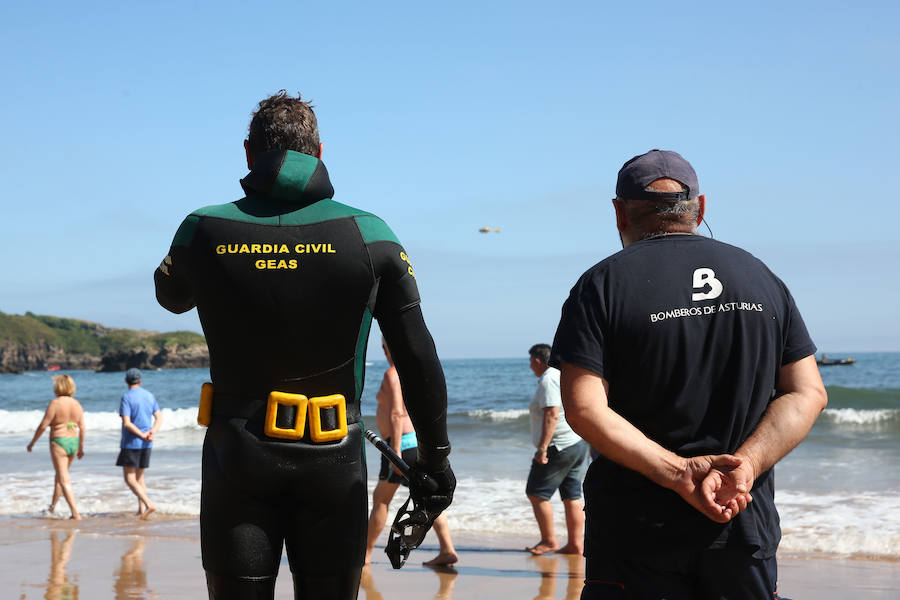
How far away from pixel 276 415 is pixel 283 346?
0.20m

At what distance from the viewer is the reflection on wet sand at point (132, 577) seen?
21.7 feet

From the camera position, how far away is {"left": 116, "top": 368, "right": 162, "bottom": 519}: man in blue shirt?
10578mm

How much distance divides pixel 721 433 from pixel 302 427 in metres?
1.18

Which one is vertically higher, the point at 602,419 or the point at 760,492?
the point at 602,419

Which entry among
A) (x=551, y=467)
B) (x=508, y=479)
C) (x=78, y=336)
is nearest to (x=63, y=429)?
(x=508, y=479)

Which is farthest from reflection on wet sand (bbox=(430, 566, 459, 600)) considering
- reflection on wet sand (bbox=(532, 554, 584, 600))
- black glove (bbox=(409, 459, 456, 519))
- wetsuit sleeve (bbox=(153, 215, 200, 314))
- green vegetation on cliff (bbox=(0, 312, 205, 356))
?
green vegetation on cliff (bbox=(0, 312, 205, 356))

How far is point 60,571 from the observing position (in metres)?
7.39

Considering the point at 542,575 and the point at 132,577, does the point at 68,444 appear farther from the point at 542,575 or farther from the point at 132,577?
the point at 542,575

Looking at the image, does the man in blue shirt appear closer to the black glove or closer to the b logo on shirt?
the black glove

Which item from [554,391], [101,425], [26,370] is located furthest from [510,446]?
[26,370]

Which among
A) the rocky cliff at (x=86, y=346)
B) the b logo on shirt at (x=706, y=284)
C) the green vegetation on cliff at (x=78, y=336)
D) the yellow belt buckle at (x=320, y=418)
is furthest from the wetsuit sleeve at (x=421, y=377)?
the green vegetation on cliff at (x=78, y=336)

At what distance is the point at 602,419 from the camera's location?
2266mm

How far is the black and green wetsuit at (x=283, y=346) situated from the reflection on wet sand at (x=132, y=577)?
4.39 metres

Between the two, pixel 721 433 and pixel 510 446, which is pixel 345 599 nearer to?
pixel 721 433
